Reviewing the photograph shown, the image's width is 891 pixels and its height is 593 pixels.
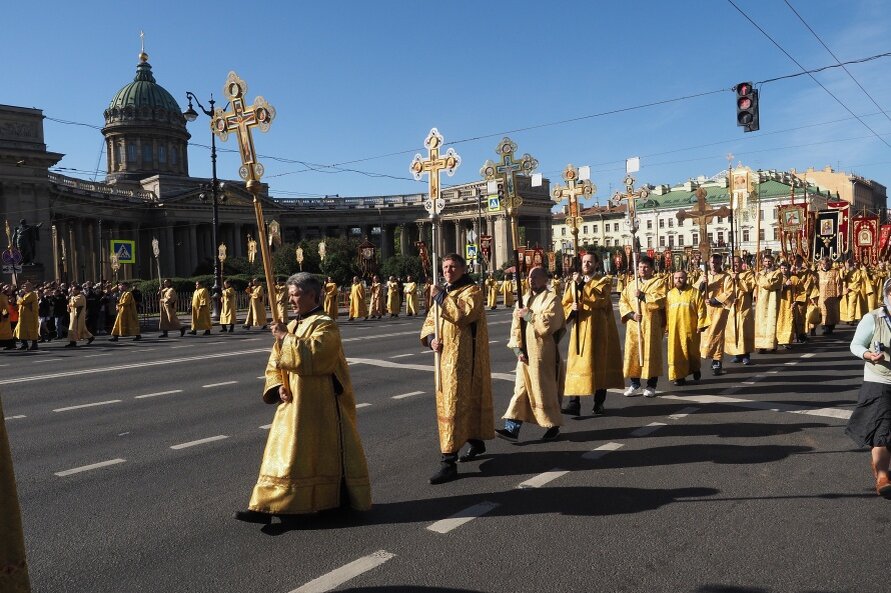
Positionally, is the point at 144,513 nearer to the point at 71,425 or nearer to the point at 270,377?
the point at 270,377

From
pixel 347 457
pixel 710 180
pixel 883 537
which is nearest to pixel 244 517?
pixel 347 457

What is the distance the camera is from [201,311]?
2475cm

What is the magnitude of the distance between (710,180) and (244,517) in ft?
304

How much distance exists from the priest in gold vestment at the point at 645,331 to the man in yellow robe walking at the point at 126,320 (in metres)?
17.4

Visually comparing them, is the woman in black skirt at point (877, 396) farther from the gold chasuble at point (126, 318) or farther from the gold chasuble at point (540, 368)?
the gold chasuble at point (126, 318)

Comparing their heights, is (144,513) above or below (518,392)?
below

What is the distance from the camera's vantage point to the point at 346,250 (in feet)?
208

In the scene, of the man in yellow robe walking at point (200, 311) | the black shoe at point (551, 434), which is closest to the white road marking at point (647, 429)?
the black shoe at point (551, 434)

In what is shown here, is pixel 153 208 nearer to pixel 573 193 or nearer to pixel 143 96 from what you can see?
pixel 143 96

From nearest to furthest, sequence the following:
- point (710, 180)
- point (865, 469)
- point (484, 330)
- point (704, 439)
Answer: point (865, 469), point (484, 330), point (704, 439), point (710, 180)

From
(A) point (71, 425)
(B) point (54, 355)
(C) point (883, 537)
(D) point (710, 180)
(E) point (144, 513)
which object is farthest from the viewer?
(D) point (710, 180)

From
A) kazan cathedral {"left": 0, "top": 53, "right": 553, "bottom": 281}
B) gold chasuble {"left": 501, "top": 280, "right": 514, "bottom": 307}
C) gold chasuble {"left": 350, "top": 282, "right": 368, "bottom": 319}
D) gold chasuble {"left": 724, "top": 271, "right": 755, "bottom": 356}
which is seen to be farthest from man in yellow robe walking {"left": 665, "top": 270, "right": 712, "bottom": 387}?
kazan cathedral {"left": 0, "top": 53, "right": 553, "bottom": 281}

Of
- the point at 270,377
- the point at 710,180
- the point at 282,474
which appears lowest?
the point at 282,474

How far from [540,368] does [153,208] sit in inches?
2878
